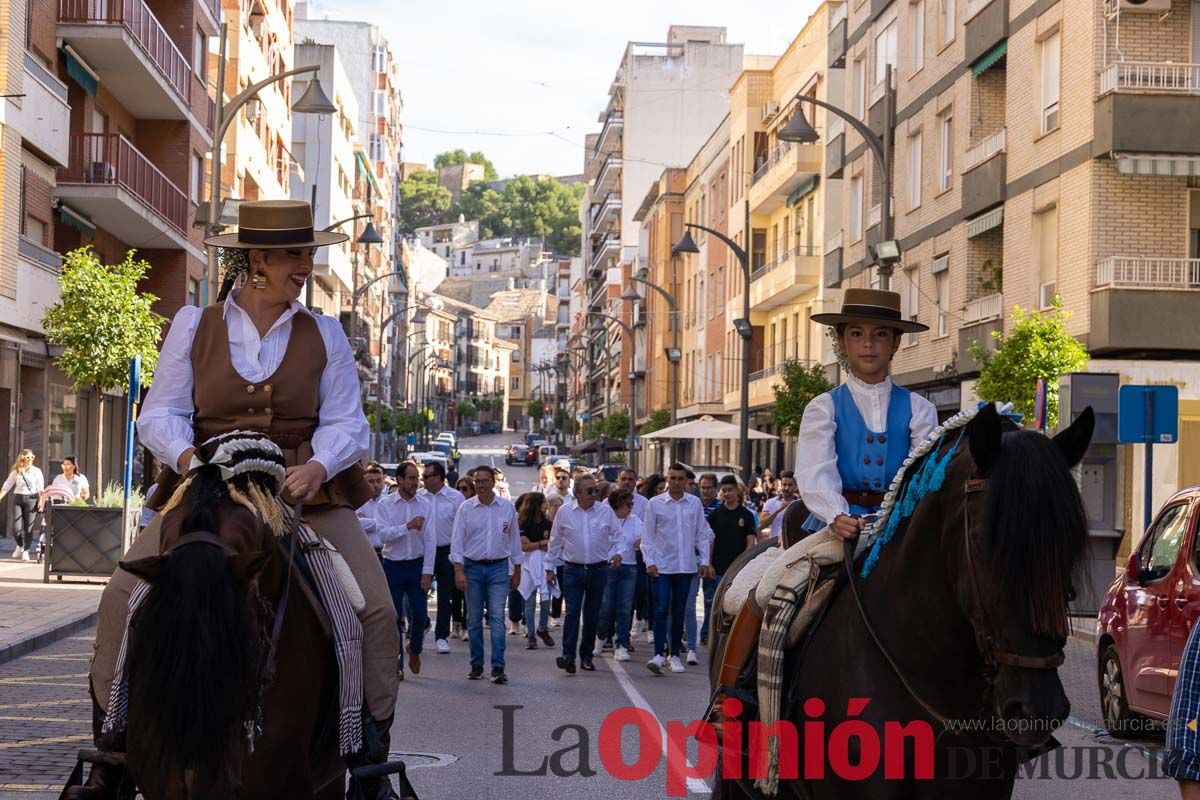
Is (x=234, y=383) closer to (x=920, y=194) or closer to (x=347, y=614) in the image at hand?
(x=347, y=614)

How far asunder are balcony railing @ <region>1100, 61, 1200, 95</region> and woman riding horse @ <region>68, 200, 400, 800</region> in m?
23.4

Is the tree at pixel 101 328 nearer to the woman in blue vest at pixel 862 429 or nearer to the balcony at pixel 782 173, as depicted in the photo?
the woman in blue vest at pixel 862 429

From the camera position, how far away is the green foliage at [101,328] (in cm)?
2795

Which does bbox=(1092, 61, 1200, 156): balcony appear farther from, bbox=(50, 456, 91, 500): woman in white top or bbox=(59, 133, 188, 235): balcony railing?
bbox=(59, 133, 188, 235): balcony railing

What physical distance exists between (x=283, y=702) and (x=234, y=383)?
111 centimetres

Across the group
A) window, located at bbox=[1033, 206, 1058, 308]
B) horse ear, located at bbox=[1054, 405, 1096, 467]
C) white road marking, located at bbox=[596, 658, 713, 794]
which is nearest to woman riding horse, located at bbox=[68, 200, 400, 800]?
horse ear, located at bbox=[1054, 405, 1096, 467]

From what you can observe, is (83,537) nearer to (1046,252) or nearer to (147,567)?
(1046,252)

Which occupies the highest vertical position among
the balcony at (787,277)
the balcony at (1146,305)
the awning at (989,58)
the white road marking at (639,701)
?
the awning at (989,58)

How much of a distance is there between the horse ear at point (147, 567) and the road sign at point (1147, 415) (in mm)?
14718

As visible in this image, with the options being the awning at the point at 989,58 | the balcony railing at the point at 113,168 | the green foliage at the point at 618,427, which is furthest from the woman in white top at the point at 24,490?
the green foliage at the point at 618,427

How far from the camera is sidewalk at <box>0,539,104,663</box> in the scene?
16.2 m

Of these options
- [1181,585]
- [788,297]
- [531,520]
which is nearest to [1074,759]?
[1181,585]

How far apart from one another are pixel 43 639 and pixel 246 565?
13149 millimetres

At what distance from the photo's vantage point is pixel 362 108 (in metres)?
100
